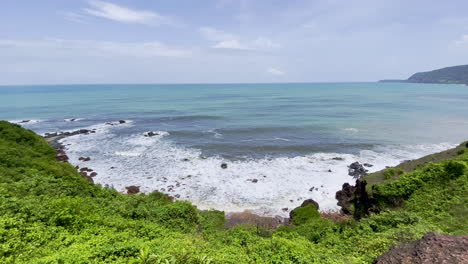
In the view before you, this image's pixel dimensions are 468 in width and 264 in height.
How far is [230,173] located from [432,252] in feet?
75.4

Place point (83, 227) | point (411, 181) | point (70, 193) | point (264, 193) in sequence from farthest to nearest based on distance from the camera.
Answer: point (264, 193) → point (411, 181) → point (70, 193) → point (83, 227)

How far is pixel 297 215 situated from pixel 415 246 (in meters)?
12.7

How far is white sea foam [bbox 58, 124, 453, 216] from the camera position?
23578mm

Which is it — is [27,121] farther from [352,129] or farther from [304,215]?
[352,129]

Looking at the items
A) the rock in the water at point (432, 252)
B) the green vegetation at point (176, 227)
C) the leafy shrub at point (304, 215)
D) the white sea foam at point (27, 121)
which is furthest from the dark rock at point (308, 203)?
the white sea foam at point (27, 121)

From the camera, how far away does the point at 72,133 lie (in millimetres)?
45906

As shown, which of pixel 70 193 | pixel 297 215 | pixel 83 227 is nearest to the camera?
pixel 83 227

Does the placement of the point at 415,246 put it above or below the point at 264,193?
above

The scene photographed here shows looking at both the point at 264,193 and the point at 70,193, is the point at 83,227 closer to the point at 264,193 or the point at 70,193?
the point at 70,193

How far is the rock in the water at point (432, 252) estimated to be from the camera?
21.2 feet

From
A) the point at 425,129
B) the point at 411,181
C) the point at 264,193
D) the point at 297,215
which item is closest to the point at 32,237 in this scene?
the point at 297,215

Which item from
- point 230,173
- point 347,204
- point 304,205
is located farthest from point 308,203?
point 230,173

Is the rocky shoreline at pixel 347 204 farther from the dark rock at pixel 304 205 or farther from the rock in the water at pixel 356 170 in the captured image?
the rock in the water at pixel 356 170

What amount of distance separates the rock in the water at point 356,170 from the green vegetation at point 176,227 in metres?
10.7
